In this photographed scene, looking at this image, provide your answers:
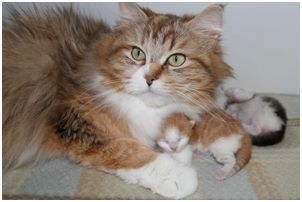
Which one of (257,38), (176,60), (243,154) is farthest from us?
(257,38)

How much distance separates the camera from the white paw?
134 cm

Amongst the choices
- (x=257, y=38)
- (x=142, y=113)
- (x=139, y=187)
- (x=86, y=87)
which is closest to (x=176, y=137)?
(x=142, y=113)

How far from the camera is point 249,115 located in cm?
183

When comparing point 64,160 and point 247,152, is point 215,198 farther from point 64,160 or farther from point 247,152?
point 64,160

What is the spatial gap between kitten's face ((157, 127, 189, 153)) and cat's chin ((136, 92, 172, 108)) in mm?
127

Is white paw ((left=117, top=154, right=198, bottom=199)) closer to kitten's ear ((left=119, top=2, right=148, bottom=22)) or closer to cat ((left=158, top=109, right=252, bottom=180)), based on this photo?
cat ((left=158, top=109, right=252, bottom=180))

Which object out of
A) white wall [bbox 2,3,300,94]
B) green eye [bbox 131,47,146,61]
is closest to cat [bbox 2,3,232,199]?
green eye [bbox 131,47,146,61]

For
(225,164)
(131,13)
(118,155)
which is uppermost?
(131,13)

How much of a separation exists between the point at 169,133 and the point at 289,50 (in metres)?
0.85

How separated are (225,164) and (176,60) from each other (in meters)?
0.43

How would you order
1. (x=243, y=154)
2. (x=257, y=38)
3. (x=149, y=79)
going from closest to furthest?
(x=149, y=79) < (x=243, y=154) < (x=257, y=38)

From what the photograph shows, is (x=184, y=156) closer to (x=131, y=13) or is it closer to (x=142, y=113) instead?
(x=142, y=113)

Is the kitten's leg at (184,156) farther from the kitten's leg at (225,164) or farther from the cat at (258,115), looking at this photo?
the cat at (258,115)

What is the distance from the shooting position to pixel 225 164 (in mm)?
1495
